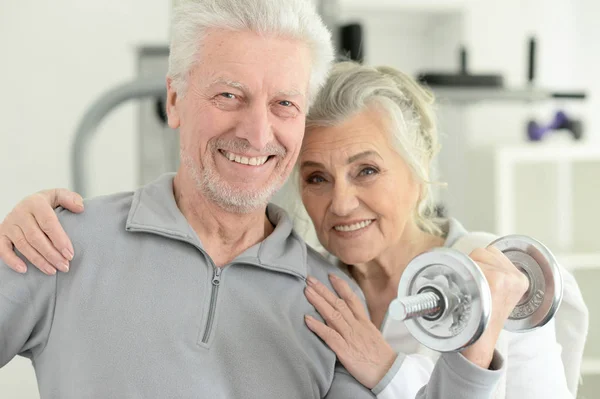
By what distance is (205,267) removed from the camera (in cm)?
146

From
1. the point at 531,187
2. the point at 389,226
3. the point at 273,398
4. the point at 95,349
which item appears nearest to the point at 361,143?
the point at 389,226

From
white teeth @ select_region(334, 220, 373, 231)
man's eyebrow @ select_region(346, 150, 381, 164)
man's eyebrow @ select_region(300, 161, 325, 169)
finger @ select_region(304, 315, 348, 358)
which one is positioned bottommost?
finger @ select_region(304, 315, 348, 358)

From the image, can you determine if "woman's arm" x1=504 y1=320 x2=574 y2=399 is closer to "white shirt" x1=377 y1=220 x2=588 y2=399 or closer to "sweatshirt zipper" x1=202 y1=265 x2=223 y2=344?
"white shirt" x1=377 y1=220 x2=588 y2=399

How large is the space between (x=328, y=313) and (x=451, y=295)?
52 centimetres

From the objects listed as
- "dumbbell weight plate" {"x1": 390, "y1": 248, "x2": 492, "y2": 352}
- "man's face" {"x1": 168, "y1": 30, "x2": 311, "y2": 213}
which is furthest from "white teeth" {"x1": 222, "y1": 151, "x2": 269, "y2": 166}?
"dumbbell weight plate" {"x1": 390, "y1": 248, "x2": 492, "y2": 352}

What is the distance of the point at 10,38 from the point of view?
4.46 metres

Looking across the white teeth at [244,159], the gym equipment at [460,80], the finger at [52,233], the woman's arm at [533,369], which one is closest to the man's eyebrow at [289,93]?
the white teeth at [244,159]

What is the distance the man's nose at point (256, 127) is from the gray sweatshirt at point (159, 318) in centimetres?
22

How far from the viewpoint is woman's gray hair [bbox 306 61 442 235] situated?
1.70 m

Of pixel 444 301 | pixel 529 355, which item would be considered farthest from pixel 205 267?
pixel 529 355

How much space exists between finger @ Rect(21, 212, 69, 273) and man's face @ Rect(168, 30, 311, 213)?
12.2 inches

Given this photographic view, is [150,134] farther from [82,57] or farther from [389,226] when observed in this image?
[389,226]

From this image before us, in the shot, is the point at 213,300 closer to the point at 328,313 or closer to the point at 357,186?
the point at 328,313

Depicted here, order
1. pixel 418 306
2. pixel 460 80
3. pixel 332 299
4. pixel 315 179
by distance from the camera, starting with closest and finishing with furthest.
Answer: pixel 418 306
pixel 332 299
pixel 315 179
pixel 460 80
